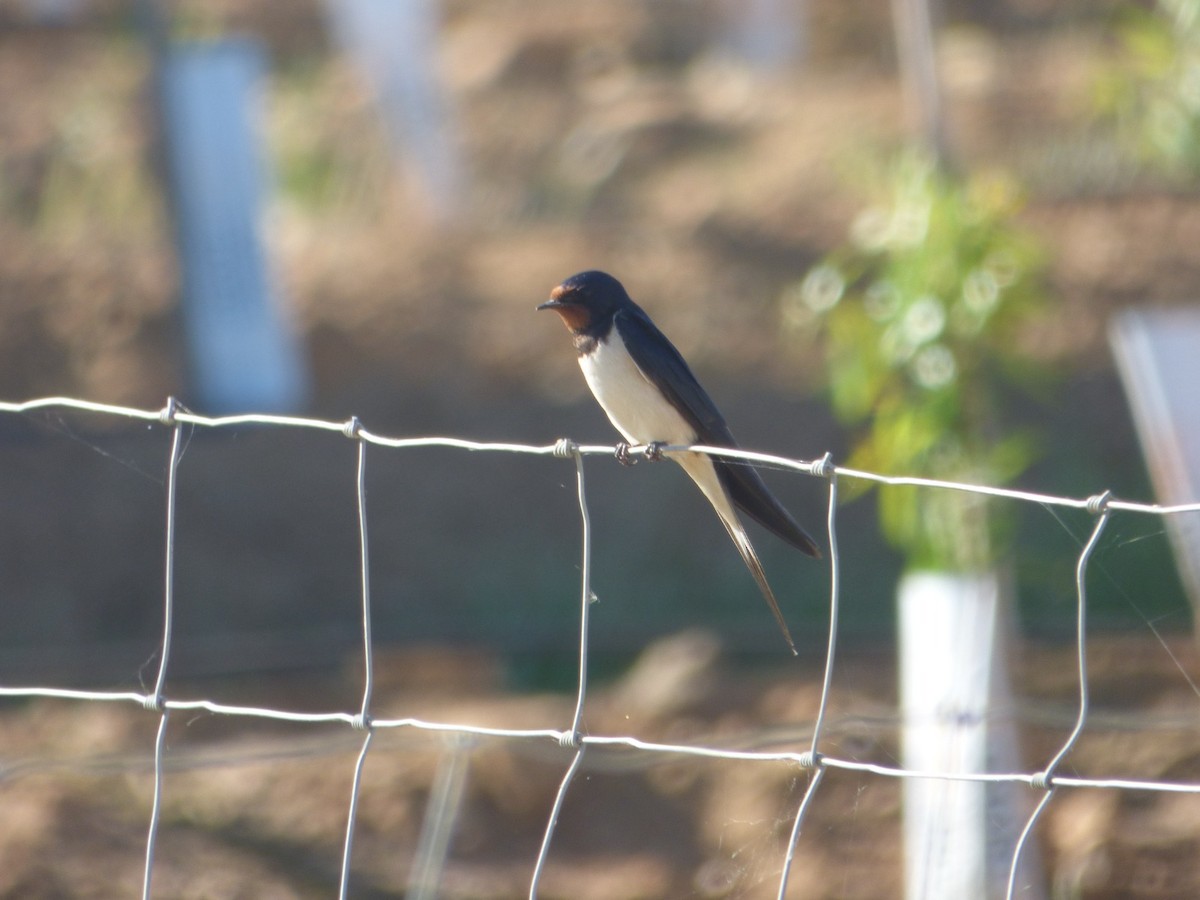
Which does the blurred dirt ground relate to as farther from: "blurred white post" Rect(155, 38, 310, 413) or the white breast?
the white breast

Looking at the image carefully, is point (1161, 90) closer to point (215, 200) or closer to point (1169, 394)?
point (215, 200)

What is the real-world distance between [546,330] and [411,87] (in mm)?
2741

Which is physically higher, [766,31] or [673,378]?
[766,31]

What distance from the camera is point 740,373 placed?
10.9m

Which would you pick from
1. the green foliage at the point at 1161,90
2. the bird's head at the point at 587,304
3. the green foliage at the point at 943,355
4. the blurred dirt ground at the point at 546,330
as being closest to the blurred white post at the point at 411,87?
the blurred dirt ground at the point at 546,330

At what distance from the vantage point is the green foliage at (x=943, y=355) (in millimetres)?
4789

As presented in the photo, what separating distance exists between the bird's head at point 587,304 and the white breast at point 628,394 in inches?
2.6

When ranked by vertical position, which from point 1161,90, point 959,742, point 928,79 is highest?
point 1161,90

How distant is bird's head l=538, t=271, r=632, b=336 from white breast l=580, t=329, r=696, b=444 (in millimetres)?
65

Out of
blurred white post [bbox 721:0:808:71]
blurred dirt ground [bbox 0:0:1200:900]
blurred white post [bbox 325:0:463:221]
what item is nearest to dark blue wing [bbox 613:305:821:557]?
blurred dirt ground [bbox 0:0:1200:900]

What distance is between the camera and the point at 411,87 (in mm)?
12906

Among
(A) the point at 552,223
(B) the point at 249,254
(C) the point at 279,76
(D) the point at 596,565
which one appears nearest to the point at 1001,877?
(D) the point at 596,565

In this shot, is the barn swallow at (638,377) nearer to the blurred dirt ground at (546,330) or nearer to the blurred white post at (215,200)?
the blurred dirt ground at (546,330)

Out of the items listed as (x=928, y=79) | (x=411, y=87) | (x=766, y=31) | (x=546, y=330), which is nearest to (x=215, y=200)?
(x=546, y=330)
